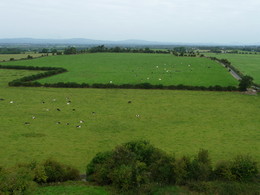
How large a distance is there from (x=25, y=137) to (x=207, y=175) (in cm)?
2025

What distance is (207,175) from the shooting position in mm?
19281

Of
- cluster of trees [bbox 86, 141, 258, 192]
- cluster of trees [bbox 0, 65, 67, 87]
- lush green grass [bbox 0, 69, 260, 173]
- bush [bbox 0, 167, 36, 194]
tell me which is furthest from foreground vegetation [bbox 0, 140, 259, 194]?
cluster of trees [bbox 0, 65, 67, 87]

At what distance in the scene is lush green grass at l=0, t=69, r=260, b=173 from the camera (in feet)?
86.4

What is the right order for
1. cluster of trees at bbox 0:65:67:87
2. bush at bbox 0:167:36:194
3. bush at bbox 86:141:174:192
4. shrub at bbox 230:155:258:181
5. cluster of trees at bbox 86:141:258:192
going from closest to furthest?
bush at bbox 0:167:36:194 < bush at bbox 86:141:174:192 < cluster of trees at bbox 86:141:258:192 < shrub at bbox 230:155:258:181 < cluster of trees at bbox 0:65:67:87

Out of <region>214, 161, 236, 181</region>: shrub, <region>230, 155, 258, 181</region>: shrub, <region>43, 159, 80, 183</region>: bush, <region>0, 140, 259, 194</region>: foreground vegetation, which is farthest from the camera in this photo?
<region>43, 159, 80, 183</region>: bush

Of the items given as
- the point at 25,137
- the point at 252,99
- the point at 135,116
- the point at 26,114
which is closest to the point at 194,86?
the point at 252,99

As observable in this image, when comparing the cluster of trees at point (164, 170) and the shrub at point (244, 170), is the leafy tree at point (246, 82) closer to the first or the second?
the cluster of trees at point (164, 170)

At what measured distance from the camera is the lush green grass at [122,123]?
26.3 metres

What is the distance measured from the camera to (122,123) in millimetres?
34625

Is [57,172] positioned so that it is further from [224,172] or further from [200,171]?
[224,172]

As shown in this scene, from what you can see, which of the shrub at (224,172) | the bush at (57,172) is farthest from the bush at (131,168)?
the shrub at (224,172)

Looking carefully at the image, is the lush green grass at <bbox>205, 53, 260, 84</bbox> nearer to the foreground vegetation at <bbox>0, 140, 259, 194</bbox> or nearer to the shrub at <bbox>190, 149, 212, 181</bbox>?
the foreground vegetation at <bbox>0, 140, 259, 194</bbox>

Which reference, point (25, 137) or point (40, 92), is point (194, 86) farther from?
point (25, 137)

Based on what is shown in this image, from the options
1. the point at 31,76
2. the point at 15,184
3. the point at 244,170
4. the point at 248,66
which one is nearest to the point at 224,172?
the point at 244,170
